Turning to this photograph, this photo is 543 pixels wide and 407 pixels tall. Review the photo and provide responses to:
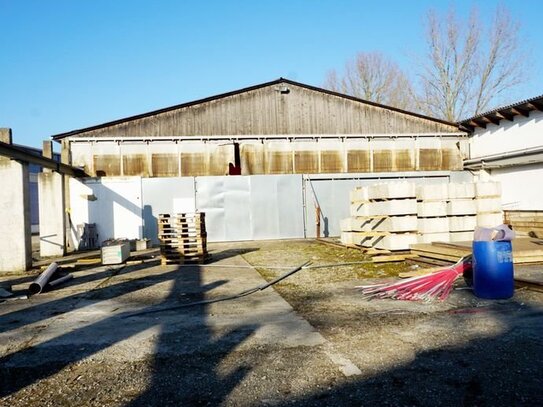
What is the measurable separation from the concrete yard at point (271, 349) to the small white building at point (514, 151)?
35.4 feet

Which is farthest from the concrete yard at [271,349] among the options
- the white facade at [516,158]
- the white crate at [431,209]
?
the white facade at [516,158]

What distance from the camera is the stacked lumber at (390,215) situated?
35.6ft

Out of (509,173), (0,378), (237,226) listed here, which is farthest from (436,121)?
(0,378)

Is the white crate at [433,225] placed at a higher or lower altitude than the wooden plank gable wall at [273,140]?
lower

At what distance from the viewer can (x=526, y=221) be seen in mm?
16297

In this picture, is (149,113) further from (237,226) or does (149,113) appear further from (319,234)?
(319,234)

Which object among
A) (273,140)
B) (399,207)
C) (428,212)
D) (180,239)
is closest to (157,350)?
(180,239)

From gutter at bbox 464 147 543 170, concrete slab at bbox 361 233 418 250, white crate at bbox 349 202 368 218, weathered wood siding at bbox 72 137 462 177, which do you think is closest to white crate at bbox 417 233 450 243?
concrete slab at bbox 361 233 418 250

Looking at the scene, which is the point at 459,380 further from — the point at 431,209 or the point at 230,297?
the point at 431,209

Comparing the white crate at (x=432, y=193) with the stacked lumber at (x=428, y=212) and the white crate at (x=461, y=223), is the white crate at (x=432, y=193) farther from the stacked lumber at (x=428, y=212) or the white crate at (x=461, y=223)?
the white crate at (x=461, y=223)

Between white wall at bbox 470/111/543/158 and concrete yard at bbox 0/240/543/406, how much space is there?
11.2 meters

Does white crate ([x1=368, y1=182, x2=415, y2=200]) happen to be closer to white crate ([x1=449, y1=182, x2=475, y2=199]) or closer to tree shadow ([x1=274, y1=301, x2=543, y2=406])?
white crate ([x1=449, y1=182, x2=475, y2=199])

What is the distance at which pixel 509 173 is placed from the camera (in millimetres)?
17703

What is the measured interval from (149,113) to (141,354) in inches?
644
